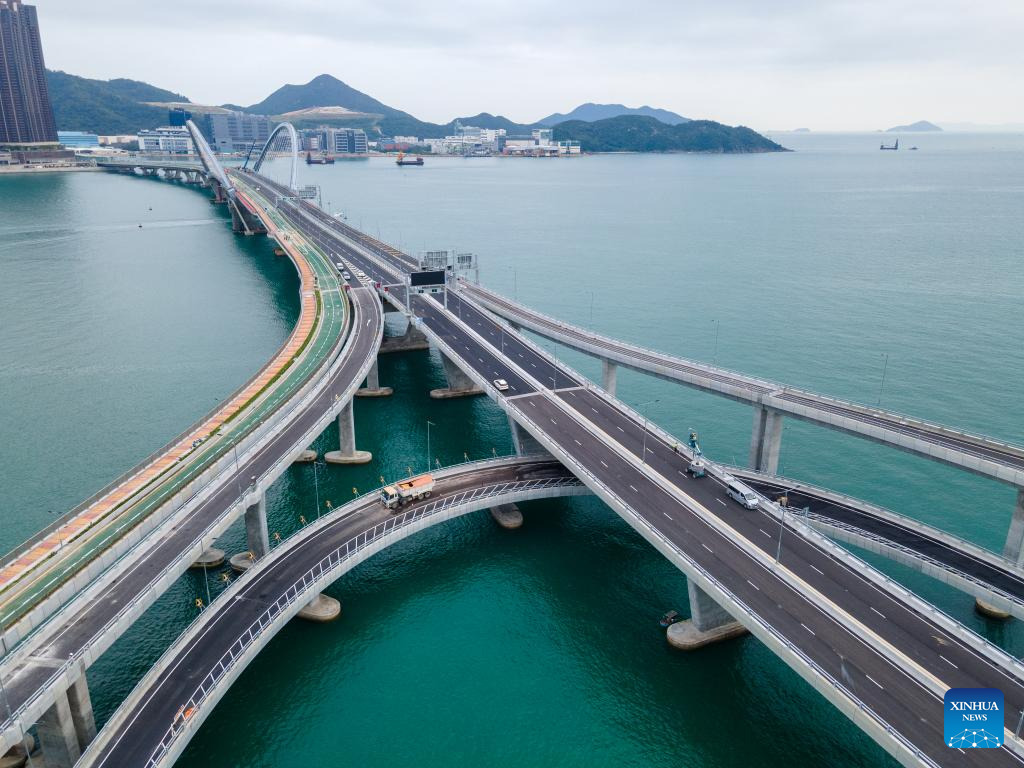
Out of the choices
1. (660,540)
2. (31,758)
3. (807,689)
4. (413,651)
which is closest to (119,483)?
(31,758)

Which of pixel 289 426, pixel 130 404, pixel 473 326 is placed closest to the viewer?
pixel 289 426

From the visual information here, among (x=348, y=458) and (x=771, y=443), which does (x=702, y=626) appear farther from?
(x=348, y=458)

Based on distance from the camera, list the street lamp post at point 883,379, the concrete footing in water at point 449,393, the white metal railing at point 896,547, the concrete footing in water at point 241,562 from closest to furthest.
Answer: the white metal railing at point 896,547, the concrete footing in water at point 241,562, the street lamp post at point 883,379, the concrete footing in water at point 449,393

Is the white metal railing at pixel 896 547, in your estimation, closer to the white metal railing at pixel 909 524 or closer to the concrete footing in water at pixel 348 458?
the white metal railing at pixel 909 524

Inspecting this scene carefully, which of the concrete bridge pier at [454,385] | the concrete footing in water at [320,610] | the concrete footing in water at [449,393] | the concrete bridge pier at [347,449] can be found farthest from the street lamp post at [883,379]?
the concrete footing in water at [320,610]

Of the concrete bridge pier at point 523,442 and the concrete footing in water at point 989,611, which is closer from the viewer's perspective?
the concrete footing in water at point 989,611

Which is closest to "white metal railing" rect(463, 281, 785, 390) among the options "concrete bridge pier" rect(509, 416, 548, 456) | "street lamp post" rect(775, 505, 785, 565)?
"concrete bridge pier" rect(509, 416, 548, 456)

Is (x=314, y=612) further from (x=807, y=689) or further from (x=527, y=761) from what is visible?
(x=807, y=689)
